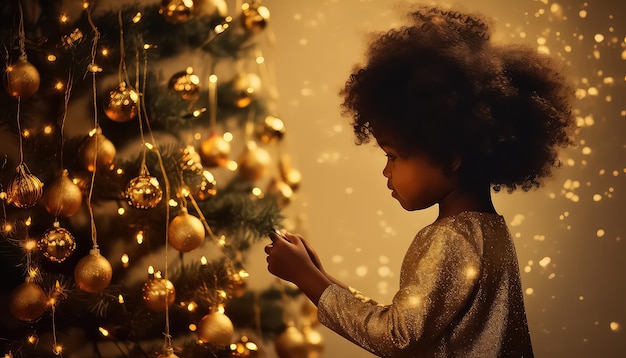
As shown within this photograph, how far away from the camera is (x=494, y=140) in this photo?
3.46ft

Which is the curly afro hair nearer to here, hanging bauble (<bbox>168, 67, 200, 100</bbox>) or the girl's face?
the girl's face

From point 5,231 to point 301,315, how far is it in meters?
0.52

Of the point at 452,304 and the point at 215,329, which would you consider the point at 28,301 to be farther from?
the point at 452,304

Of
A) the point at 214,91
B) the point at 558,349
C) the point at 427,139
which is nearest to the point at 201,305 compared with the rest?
the point at 214,91

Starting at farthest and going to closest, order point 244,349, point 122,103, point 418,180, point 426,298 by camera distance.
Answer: point 244,349 < point 122,103 < point 418,180 < point 426,298

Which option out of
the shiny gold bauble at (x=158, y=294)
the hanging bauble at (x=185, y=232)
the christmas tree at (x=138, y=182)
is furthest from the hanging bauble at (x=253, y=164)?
the shiny gold bauble at (x=158, y=294)

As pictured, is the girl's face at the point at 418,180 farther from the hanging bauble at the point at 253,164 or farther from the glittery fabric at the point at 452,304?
the hanging bauble at the point at 253,164

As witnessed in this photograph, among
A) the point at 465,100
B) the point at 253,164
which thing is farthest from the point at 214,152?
the point at 465,100

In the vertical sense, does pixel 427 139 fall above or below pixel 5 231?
above

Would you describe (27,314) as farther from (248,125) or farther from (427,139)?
(427,139)

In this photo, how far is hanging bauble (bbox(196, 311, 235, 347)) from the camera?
1171mm

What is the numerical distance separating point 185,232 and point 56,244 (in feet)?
0.64

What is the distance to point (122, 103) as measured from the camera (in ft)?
3.83

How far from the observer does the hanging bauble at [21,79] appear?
115 cm
